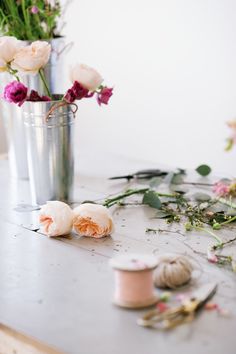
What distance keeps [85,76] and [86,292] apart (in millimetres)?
567

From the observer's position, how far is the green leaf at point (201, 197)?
5.56 feet

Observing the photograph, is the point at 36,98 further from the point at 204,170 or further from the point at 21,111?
the point at 204,170

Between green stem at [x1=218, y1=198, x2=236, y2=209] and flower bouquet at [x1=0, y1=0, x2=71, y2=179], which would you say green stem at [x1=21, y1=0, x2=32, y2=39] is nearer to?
flower bouquet at [x1=0, y1=0, x2=71, y2=179]

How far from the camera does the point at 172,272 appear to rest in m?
1.21

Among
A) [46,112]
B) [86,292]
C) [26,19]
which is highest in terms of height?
[26,19]

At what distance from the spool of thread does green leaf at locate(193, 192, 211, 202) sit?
1.83 ft

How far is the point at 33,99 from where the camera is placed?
1655 millimetres

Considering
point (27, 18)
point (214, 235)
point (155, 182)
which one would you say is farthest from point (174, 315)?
point (27, 18)

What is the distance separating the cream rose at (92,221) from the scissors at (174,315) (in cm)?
36

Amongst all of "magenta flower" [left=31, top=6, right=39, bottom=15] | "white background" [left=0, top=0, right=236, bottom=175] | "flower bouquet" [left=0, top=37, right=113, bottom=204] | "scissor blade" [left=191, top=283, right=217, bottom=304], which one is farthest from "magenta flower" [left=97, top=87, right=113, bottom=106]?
"white background" [left=0, top=0, right=236, bottom=175]

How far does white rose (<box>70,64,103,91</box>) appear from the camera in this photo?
1.55 metres

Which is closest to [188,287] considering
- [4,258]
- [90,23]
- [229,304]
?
[229,304]

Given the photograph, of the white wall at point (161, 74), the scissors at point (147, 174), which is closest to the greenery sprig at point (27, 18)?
the scissors at point (147, 174)

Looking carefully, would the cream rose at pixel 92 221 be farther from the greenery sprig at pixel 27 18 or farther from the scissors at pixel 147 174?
the greenery sprig at pixel 27 18
